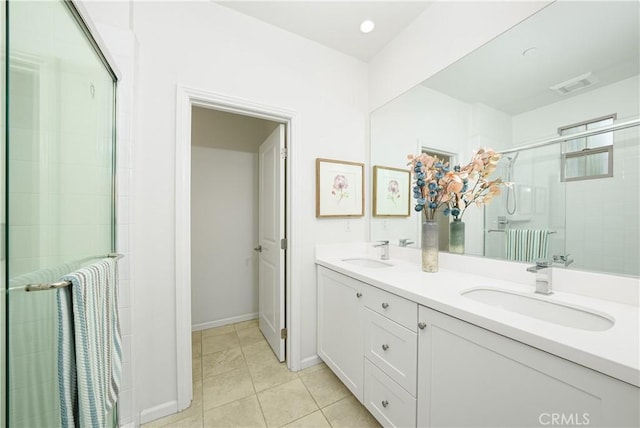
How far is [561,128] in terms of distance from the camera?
1.06 m

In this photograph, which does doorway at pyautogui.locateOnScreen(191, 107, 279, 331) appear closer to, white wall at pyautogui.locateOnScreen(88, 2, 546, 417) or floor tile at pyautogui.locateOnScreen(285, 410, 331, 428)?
white wall at pyautogui.locateOnScreen(88, 2, 546, 417)

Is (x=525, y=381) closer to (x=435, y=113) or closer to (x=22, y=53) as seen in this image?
(x=435, y=113)

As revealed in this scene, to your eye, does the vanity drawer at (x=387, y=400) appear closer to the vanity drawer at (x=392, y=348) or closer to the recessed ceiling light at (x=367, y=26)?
the vanity drawer at (x=392, y=348)

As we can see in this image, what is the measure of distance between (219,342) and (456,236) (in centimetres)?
224

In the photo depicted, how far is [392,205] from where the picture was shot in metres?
2.00

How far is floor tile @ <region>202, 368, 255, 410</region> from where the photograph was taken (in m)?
1.52

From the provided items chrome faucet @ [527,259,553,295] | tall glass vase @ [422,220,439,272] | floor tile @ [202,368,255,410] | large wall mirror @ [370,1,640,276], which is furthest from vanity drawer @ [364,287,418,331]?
floor tile @ [202,368,255,410]

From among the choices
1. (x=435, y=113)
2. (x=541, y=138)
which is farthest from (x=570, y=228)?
(x=435, y=113)

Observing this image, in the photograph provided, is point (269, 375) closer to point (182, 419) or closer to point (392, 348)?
point (182, 419)

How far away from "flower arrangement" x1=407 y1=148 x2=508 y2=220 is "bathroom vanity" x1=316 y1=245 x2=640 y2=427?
343mm

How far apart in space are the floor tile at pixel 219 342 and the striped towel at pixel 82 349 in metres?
1.34

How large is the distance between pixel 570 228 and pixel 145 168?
219 centimetres

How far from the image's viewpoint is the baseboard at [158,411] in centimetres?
136

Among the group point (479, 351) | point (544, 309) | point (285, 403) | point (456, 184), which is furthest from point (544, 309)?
point (285, 403)
